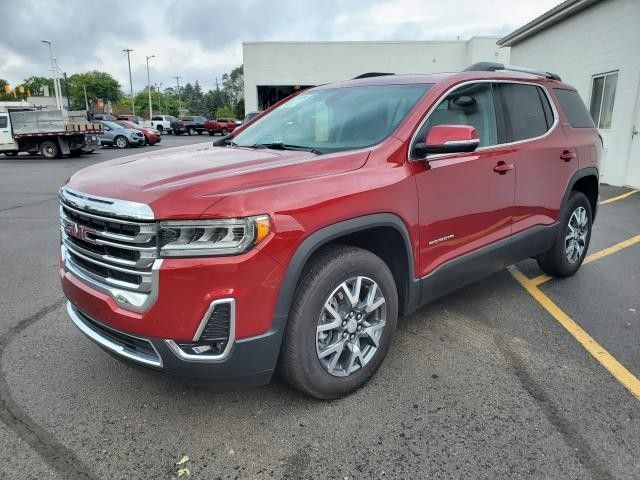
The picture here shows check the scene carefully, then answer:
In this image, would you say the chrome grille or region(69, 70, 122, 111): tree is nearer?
the chrome grille

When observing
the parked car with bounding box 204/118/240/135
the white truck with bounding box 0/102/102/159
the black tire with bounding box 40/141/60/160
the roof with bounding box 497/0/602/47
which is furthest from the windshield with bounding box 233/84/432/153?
the parked car with bounding box 204/118/240/135

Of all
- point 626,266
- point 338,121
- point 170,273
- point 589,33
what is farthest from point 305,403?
point 589,33

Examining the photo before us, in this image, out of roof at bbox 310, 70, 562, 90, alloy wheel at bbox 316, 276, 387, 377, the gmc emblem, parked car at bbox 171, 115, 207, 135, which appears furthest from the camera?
parked car at bbox 171, 115, 207, 135

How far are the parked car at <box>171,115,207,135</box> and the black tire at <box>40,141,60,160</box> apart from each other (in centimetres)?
2355

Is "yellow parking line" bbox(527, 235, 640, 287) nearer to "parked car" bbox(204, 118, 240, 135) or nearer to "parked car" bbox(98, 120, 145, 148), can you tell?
"parked car" bbox(98, 120, 145, 148)

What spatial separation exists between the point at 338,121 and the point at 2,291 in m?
3.65

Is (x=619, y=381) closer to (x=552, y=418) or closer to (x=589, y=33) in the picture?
(x=552, y=418)

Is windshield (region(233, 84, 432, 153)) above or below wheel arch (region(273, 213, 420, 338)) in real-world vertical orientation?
above

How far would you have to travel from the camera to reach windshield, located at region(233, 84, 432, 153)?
3.31 metres

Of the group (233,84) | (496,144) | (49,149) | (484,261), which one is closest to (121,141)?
(49,149)

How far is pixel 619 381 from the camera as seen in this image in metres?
3.20

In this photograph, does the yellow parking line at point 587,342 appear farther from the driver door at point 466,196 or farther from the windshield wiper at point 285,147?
the windshield wiper at point 285,147

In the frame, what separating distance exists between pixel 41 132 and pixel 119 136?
6640 mm

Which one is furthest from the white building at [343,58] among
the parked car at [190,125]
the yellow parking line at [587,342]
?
the yellow parking line at [587,342]
